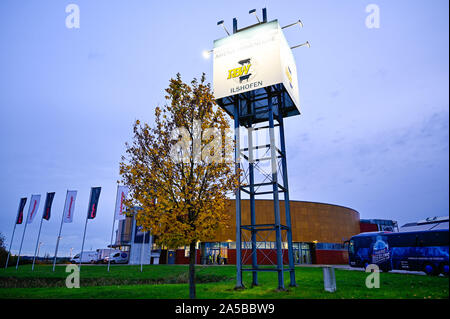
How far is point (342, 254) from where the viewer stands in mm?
45562

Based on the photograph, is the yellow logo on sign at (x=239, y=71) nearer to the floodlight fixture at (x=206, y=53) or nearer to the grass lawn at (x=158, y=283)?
the floodlight fixture at (x=206, y=53)

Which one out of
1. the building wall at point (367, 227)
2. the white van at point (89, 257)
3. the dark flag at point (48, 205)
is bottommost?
the white van at point (89, 257)

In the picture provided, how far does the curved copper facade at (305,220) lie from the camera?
134ft

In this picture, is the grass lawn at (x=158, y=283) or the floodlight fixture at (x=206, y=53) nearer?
the grass lawn at (x=158, y=283)

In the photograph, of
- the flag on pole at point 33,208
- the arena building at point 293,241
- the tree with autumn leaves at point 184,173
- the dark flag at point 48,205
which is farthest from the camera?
the arena building at point 293,241

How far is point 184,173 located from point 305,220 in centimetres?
3530

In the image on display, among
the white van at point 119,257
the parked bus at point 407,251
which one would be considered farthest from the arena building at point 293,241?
the parked bus at point 407,251

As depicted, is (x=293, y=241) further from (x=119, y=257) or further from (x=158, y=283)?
(x=119, y=257)

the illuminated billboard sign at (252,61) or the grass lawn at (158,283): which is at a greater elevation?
the illuminated billboard sign at (252,61)

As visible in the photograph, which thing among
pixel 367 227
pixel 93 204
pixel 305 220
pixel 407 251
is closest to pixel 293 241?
pixel 305 220

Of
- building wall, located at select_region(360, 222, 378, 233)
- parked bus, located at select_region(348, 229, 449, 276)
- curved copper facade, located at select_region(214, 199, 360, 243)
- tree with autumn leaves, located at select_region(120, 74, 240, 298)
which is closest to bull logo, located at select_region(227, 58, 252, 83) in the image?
tree with autumn leaves, located at select_region(120, 74, 240, 298)

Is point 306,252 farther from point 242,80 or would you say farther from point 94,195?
point 242,80
